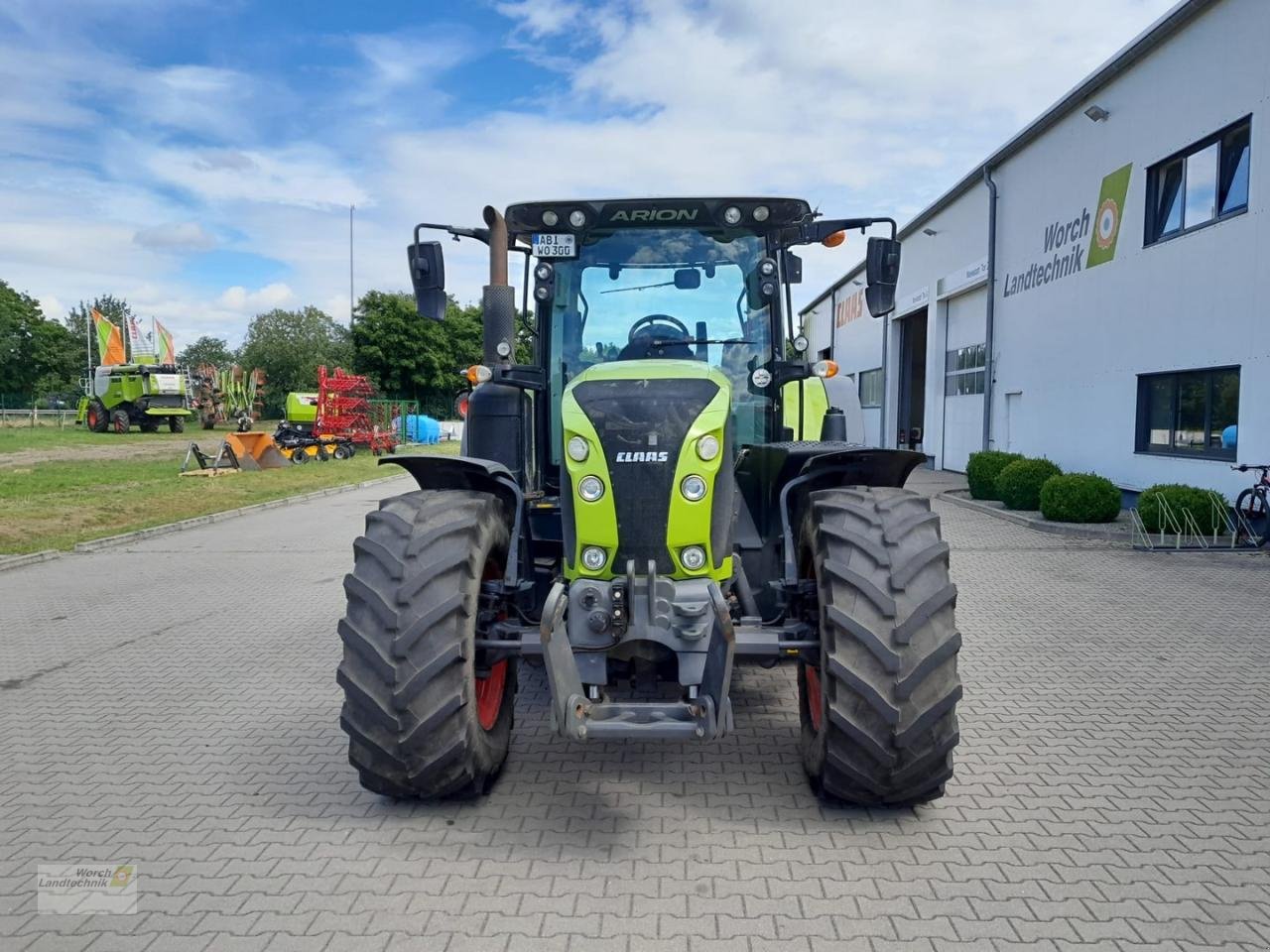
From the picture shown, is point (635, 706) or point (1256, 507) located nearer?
point (635, 706)

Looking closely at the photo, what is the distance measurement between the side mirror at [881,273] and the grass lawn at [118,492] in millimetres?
10198

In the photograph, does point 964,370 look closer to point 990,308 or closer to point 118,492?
point 990,308

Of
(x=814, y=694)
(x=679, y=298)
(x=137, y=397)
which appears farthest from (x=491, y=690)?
(x=137, y=397)

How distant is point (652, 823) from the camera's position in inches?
144

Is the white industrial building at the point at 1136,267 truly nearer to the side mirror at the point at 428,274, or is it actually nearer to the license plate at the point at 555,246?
the license plate at the point at 555,246

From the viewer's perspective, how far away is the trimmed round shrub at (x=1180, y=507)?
34.9 feet

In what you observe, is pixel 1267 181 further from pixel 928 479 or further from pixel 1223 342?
pixel 928 479

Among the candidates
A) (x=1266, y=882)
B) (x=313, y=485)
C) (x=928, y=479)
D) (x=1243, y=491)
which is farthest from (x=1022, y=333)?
(x=1266, y=882)

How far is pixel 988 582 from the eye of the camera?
352 inches

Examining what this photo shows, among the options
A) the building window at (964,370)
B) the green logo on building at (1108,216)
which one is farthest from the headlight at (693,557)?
the building window at (964,370)

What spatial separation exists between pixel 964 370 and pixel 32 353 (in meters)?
66.2

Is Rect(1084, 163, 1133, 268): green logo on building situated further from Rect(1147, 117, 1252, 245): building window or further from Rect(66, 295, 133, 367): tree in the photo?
Rect(66, 295, 133, 367): tree

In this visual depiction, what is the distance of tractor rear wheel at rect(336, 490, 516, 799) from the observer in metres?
3.42

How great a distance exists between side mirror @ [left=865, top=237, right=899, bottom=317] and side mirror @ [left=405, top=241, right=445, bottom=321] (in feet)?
7.08
